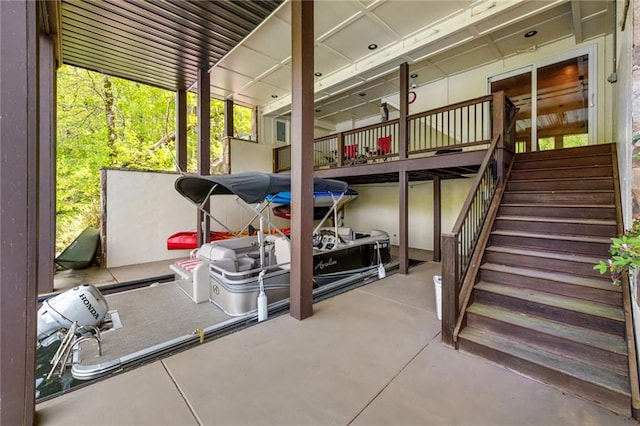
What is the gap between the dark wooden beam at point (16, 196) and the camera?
163cm

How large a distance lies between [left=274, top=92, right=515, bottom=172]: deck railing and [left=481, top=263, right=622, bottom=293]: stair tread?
2317 mm

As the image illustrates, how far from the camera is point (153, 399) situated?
7.04ft

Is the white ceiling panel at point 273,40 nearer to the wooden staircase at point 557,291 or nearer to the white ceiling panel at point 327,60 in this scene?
the white ceiling panel at point 327,60

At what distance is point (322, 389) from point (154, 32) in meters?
6.93

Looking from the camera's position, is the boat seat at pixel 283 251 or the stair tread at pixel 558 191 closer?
the stair tread at pixel 558 191

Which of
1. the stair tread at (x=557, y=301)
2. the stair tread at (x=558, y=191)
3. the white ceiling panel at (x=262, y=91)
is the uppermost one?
the white ceiling panel at (x=262, y=91)

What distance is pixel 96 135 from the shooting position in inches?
420

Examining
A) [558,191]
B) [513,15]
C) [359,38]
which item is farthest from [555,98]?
[359,38]

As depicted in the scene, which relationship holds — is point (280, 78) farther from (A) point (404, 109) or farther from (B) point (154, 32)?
→ (A) point (404, 109)

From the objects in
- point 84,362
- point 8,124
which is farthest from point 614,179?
point 84,362

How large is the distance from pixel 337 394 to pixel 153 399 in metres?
1.45

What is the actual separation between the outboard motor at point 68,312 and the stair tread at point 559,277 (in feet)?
14.7

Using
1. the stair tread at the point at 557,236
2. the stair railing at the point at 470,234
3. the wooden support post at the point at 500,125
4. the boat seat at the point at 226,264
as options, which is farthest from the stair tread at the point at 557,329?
the boat seat at the point at 226,264

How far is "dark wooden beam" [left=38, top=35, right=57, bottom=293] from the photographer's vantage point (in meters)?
4.58
